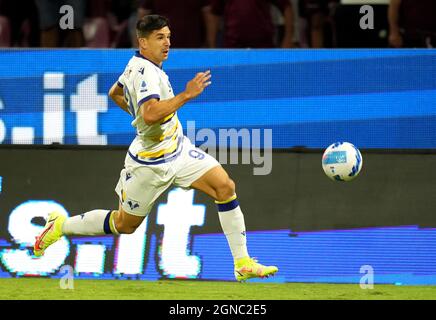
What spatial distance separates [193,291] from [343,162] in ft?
5.77

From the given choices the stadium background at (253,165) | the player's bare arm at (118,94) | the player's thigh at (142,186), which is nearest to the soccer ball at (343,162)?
the stadium background at (253,165)

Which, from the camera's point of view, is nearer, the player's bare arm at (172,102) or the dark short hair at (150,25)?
the player's bare arm at (172,102)

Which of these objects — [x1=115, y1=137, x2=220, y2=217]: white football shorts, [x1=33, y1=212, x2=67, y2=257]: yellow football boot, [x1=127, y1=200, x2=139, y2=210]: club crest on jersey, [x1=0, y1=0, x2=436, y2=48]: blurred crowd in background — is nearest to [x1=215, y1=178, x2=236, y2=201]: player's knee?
[x1=115, y1=137, x2=220, y2=217]: white football shorts

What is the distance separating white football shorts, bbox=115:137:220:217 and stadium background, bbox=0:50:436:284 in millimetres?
1452

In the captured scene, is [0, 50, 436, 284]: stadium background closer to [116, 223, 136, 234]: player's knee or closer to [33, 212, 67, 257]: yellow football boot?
[33, 212, 67, 257]: yellow football boot

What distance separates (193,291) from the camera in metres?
9.85

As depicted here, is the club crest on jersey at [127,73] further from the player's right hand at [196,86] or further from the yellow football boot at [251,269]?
the yellow football boot at [251,269]

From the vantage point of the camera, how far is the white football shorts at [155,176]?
9.17 meters

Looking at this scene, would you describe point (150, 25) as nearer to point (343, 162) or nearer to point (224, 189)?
point (224, 189)

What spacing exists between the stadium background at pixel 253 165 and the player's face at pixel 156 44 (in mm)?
1896

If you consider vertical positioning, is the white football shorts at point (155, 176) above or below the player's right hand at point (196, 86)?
below

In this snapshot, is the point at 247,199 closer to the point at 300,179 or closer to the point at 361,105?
the point at 300,179

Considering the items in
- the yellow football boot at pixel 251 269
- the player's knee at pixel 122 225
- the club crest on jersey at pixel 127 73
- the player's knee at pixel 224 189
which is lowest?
the yellow football boot at pixel 251 269

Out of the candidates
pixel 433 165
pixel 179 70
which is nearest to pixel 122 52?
pixel 179 70
